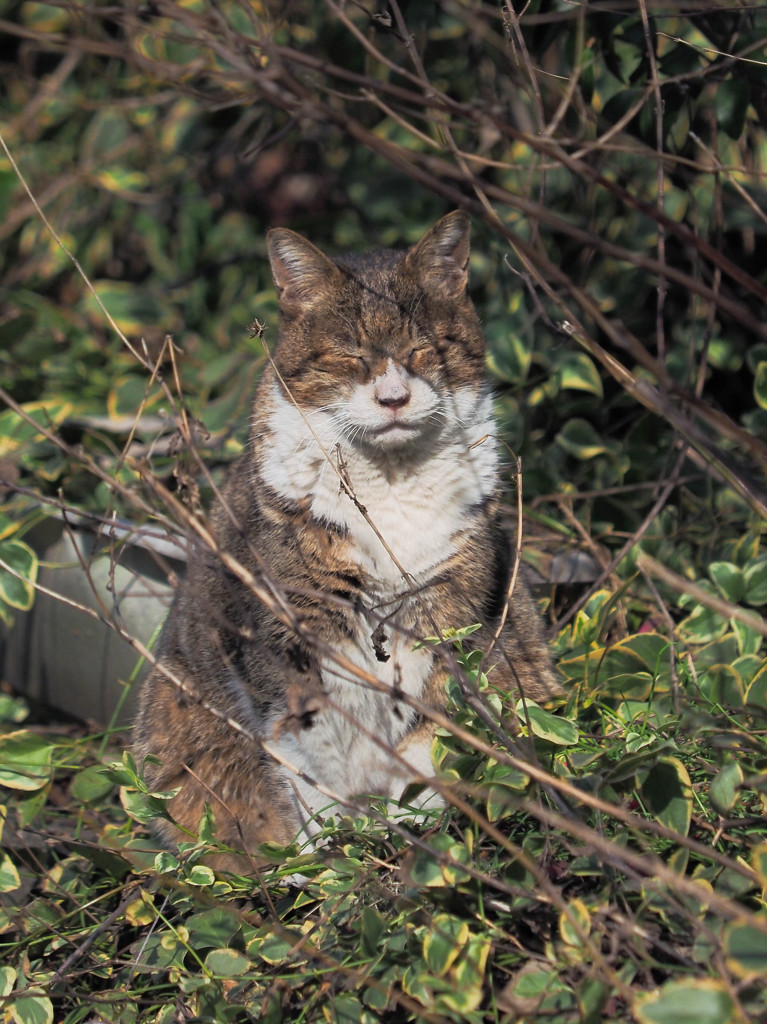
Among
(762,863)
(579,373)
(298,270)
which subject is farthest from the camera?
(579,373)

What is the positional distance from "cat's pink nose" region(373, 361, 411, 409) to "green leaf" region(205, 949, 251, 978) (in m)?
1.07

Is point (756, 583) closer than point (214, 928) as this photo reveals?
No

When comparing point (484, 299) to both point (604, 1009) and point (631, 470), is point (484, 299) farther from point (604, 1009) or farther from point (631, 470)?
point (604, 1009)

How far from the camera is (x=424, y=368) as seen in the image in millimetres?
2195

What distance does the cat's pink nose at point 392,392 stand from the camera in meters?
2.04

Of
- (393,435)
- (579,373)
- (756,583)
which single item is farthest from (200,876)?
(579,373)

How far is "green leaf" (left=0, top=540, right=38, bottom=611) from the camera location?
264 cm

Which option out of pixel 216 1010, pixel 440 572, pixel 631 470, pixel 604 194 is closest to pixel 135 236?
pixel 604 194

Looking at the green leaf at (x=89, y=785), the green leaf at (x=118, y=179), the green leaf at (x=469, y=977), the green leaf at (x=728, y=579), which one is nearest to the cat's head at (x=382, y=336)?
the green leaf at (x=728, y=579)

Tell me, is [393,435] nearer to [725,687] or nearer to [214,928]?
[725,687]

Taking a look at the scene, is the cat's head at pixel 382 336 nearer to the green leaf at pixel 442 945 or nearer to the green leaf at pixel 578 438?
the green leaf at pixel 578 438

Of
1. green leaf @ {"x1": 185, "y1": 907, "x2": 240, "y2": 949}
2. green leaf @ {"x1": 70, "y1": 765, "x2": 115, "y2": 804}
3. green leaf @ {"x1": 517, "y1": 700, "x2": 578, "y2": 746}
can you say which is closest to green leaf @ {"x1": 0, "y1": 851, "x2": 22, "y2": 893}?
green leaf @ {"x1": 70, "y1": 765, "x2": 115, "y2": 804}

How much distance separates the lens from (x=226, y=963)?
1.70 meters

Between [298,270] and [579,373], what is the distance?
117 centimetres
